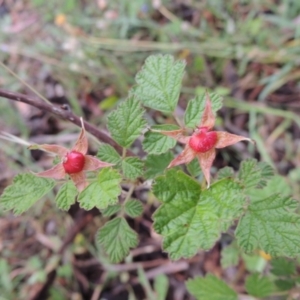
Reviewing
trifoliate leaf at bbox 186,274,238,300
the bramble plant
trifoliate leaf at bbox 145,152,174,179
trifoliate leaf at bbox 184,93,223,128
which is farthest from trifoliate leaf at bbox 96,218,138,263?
trifoliate leaf at bbox 186,274,238,300

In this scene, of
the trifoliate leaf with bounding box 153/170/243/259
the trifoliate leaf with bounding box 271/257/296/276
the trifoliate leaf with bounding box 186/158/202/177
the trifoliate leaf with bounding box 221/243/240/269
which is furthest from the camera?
the trifoliate leaf with bounding box 221/243/240/269

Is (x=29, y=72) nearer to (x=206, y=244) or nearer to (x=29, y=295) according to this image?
(x=29, y=295)

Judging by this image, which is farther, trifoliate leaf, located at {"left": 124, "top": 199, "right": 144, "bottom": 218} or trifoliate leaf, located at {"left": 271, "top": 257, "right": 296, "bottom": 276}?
trifoliate leaf, located at {"left": 271, "top": 257, "right": 296, "bottom": 276}

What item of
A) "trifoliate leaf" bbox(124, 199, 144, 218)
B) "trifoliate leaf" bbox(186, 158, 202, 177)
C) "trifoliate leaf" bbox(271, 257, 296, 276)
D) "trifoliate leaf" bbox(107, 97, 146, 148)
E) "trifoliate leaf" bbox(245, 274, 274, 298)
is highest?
"trifoliate leaf" bbox(107, 97, 146, 148)

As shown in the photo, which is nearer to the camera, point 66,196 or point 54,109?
point 66,196

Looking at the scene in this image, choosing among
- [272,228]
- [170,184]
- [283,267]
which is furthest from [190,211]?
[283,267]

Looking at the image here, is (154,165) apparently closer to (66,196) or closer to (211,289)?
(66,196)

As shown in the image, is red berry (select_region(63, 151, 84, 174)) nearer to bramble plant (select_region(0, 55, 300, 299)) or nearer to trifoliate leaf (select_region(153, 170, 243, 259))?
bramble plant (select_region(0, 55, 300, 299))
